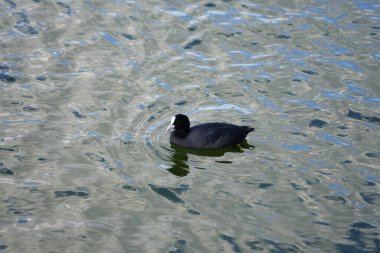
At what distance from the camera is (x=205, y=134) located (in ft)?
33.5

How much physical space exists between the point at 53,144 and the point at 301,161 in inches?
144

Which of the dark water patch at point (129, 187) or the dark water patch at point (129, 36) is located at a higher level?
the dark water patch at point (129, 36)

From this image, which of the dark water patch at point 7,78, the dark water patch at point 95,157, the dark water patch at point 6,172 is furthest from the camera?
the dark water patch at point 7,78

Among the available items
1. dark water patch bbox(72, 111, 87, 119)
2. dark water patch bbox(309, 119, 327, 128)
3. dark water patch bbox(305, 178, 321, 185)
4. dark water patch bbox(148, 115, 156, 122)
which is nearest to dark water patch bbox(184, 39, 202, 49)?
dark water patch bbox(148, 115, 156, 122)

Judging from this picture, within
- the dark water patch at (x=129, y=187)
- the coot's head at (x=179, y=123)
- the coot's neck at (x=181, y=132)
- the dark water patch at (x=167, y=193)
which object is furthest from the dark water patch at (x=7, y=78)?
the dark water patch at (x=167, y=193)

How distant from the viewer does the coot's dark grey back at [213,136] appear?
400 inches

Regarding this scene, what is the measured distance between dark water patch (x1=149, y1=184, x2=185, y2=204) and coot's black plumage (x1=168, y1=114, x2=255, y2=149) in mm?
1360

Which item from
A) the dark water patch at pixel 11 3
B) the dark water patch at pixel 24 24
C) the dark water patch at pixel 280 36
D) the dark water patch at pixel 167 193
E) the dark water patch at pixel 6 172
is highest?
the dark water patch at pixel 280 36

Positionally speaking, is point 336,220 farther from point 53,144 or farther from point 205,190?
point 53,144

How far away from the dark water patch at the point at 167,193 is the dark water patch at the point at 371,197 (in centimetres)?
236

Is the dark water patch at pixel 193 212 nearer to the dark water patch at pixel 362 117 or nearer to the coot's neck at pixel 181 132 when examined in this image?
the coot's neck at pixel 181 132

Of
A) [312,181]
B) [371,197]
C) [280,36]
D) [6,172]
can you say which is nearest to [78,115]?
[6,172]

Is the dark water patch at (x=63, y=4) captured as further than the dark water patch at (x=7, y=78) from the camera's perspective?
Yes

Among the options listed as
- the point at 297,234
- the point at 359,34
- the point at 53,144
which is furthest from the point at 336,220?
the point at 359,34
